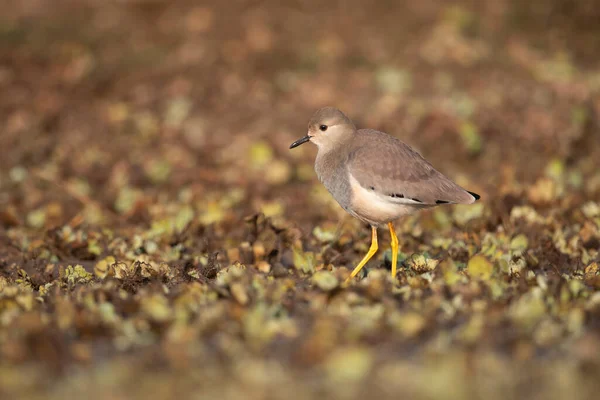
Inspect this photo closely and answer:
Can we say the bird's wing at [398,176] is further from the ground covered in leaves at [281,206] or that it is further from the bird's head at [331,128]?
the ground covered in leaves at [281,206]

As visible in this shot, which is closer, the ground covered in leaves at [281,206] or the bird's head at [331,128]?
the ground covered in leaves at [281,206]

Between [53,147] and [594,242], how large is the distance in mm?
6471

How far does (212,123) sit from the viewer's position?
35.7ft

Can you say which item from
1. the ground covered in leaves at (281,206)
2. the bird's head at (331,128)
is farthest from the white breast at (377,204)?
the bird's head at (331,128)

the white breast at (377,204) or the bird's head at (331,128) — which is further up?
the bird's head at (331,128)

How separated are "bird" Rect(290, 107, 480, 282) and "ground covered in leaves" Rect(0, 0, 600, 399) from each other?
1.48 feet

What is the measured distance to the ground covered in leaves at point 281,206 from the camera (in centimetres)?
434

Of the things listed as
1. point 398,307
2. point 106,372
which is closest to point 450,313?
point 398,307

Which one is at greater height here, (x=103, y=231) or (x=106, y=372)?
(x=106, y=372)

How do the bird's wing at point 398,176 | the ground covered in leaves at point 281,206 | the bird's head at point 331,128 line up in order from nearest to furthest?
the ground covered in leaves at point 281,206
the bird's wing at point 398,176
the bird's head at point 331,128

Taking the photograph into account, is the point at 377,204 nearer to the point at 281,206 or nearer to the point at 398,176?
the point at 398,176

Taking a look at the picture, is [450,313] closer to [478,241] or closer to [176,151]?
[478,241]

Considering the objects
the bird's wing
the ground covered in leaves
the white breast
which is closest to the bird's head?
the bird's wing

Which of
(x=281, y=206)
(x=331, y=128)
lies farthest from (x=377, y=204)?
(x=281, y=206)
